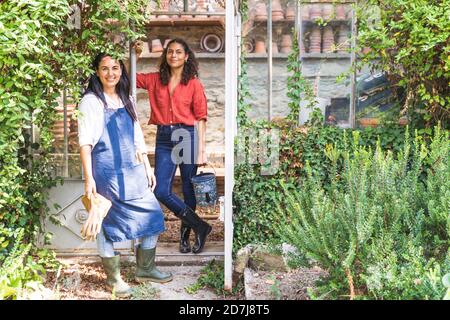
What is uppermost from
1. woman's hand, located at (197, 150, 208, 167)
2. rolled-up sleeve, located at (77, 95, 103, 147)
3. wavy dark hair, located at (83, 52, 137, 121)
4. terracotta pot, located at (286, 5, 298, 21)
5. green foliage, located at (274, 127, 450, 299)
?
terracotta pot, located at (286, 5, 298, 21)

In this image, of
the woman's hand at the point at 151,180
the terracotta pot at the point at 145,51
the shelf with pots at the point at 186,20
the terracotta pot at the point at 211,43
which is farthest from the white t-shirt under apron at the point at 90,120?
the terracotta pot at the point at 211,43

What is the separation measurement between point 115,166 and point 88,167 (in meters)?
0.27

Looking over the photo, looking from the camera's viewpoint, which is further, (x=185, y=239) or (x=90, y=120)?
(x=185, y=239)

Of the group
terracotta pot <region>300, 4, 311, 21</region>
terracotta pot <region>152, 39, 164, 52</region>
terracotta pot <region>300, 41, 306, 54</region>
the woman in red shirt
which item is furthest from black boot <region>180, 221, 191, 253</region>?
terracotta pot <region>152, 39, 164, 52</region>

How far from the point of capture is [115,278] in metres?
5.02

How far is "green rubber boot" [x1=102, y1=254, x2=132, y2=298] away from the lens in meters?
4.99

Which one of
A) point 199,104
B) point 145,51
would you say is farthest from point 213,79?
point 199,104

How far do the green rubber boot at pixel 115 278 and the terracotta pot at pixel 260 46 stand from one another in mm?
3488

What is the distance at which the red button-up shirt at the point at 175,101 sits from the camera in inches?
230

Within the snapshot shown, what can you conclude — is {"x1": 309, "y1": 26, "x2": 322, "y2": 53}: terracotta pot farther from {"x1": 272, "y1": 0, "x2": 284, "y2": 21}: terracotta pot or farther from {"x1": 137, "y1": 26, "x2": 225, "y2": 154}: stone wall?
{"x1": 137, "y1": 26, "x2": 225, "y2": 154}: stone wall

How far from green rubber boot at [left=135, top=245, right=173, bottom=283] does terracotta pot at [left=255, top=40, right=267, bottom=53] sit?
3222 mm

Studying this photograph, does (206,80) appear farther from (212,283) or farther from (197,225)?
(212,283)

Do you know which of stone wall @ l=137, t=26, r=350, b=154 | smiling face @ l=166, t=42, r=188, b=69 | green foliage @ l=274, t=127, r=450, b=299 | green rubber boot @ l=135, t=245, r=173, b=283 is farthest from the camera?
stone wall @ l=137, t=26, r=350, b=154

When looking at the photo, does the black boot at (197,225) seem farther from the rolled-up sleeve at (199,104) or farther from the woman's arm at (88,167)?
the woman's arm at (88,167)
